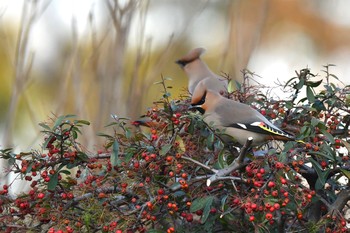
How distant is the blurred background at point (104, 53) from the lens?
3893 mm

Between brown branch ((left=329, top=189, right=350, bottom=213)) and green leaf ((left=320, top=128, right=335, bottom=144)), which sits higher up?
green leaf ((left=320, top=128, right=335, bottom=144))

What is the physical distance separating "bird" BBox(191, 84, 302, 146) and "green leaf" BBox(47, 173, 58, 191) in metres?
0.54

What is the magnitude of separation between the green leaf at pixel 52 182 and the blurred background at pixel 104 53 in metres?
0.23

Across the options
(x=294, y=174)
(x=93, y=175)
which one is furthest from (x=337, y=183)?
(x=93, y=175)

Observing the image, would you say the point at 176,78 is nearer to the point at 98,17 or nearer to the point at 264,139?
the point at 98,17

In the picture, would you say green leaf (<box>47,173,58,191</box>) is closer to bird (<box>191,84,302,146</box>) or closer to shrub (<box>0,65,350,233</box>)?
shrub (<box>0,65,350,233</box>)

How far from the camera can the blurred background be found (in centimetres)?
389

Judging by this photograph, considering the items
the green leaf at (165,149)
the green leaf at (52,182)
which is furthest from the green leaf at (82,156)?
the green leaf at (165,149)

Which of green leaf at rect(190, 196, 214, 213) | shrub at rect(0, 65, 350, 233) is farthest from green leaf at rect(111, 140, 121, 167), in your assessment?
green leaf at rect(190, 196, 214, 213)

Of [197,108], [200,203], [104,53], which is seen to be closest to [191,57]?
[104,53]

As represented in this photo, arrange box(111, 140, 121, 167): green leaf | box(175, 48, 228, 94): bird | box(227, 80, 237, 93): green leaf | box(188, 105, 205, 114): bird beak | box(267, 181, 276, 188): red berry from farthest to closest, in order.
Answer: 1. box(175, 48, 228, 94): bird
2. box(227, 80, 237, 93): green leaf
3. box(188, 105, 205, 114): bird beak
4. box(111, 140, 121, 167): green leaf
5. box(267, 181, 276, 188): red berry

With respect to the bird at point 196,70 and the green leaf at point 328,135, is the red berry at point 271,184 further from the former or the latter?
the bird at point 196,70

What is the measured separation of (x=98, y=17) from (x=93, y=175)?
1988 mm

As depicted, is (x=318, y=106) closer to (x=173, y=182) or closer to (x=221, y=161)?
(x=221, y=161)
